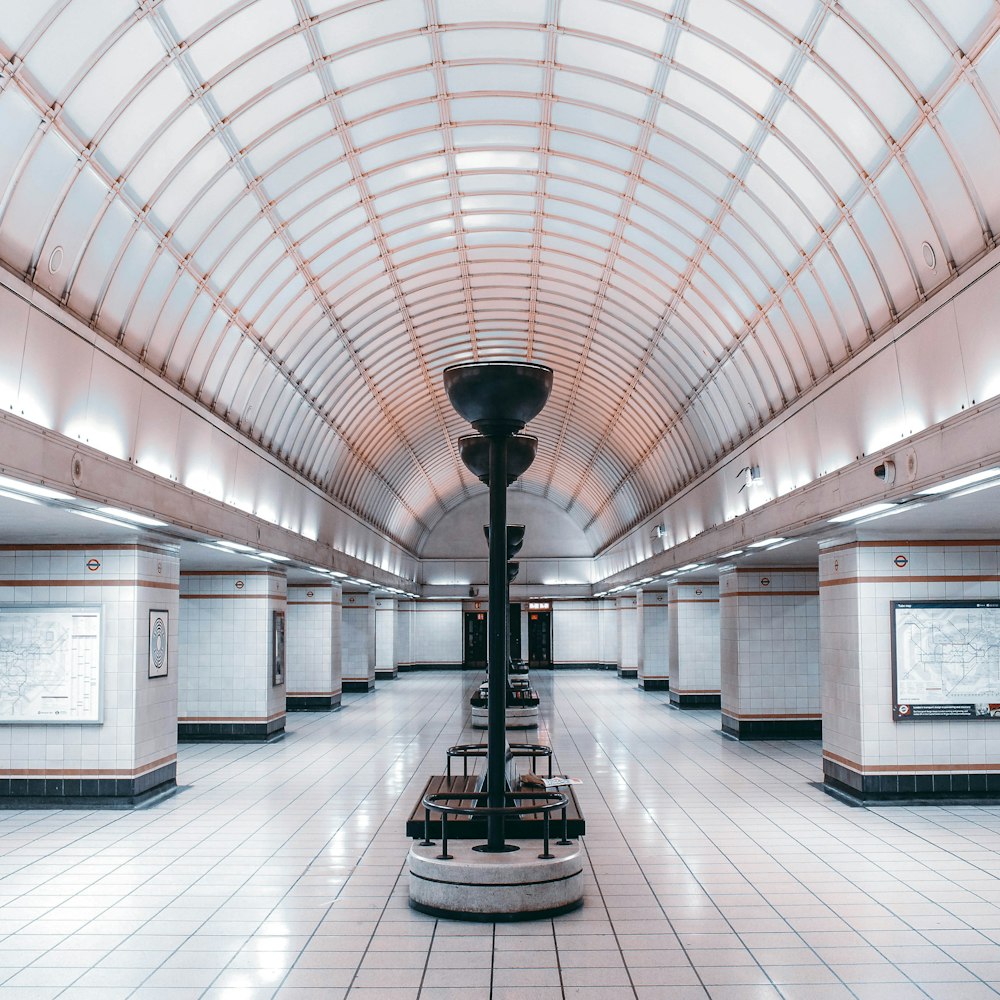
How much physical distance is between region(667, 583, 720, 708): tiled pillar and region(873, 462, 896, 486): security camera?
18152 mm

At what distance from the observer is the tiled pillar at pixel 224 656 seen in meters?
20.8

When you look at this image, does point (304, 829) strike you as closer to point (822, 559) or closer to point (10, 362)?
point (10, 362)

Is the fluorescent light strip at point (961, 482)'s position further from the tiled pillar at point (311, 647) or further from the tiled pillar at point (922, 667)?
the tiled pillar at point (311, 647)

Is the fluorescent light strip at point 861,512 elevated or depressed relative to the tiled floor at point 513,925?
elevated

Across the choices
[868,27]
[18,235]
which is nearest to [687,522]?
[868,27]

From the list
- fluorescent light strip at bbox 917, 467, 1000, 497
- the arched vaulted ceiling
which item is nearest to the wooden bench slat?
fluorescent light strip at bbox 917, 467, 1000, 497

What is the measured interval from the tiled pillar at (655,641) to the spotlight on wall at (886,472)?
2475 centimetres

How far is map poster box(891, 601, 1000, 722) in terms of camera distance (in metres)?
13.4

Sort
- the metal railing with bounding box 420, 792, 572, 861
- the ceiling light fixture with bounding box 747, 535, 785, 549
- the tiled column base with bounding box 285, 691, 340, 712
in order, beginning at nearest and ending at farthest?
the metal railing with bounding box 420, 792, 572, 861 < the ceiling light fixture with bounding box 747, 535, 785, 549 < the tiled column base with bounding box 285, 691, 340, 712

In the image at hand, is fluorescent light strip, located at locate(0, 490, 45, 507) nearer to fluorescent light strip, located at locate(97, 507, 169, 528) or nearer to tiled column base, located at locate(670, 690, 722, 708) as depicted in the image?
fluorescent light strip, located at locate(97, 507, 169, 528)

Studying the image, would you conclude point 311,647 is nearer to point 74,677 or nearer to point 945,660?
point 74,677

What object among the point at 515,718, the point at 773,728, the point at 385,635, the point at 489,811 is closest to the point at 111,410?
the point at 489,811

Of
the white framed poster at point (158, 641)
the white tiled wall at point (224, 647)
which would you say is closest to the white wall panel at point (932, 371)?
the white framed poster at point (158, 641)

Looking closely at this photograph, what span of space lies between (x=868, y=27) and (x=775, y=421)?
24.5 ft
